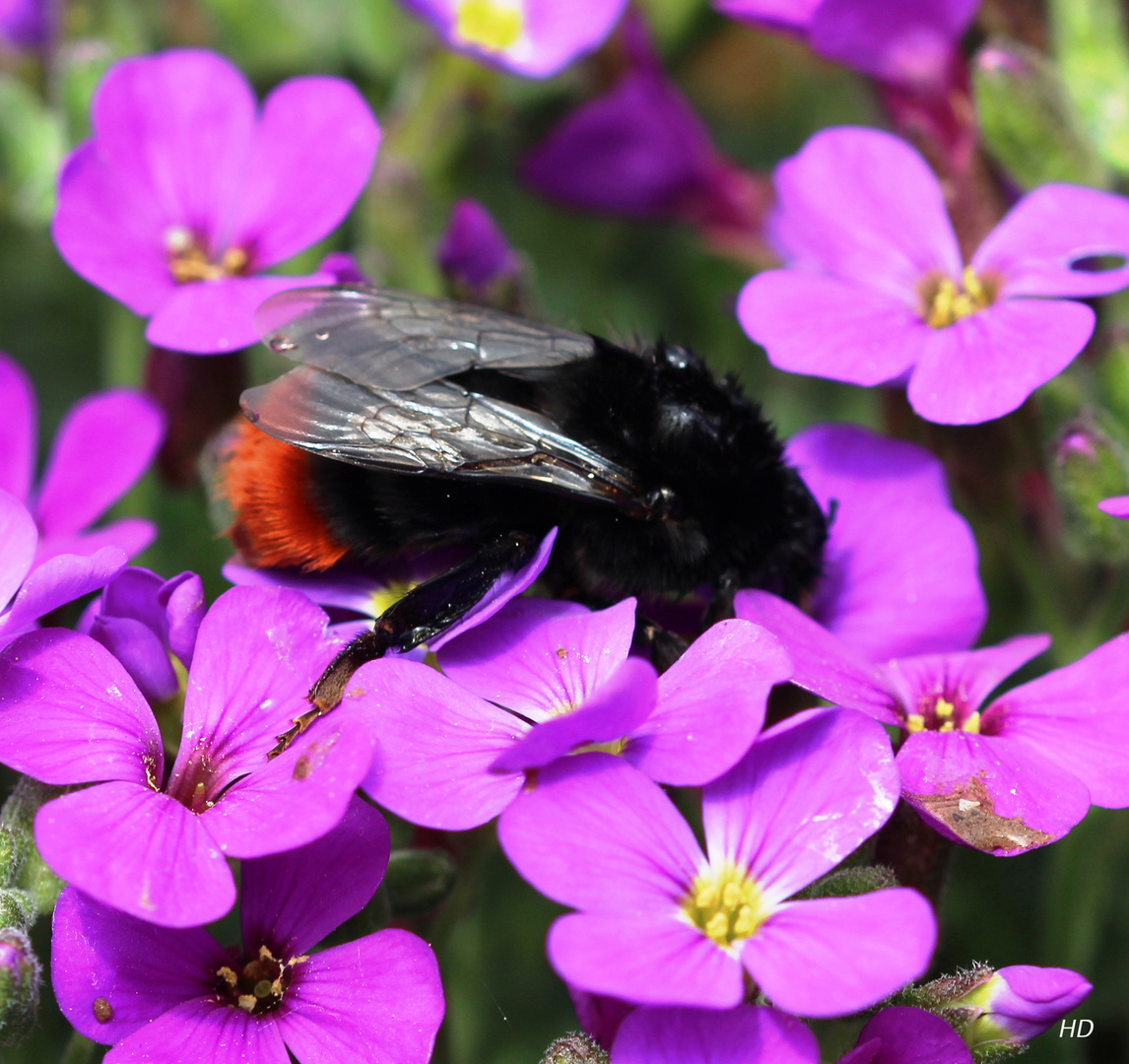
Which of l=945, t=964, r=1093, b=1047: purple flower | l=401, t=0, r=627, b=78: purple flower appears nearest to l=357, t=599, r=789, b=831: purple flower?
l=945, t=964, r=1093, b=1047: purple flower

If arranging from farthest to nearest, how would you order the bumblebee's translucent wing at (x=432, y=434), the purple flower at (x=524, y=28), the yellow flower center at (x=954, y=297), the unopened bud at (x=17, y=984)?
the purple flower at (x=524, y=28)
the yellow flower center at (x=954, y=297)
the bumblebee's translucent wing at (x=432, y=434)
the unopened bud at (x=17, y=984)

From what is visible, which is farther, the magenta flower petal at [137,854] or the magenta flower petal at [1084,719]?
the magenta flower petal at [1084,719]

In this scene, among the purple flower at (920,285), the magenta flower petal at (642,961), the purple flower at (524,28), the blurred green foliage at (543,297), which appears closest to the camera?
the magenta flower petal at (642,961)

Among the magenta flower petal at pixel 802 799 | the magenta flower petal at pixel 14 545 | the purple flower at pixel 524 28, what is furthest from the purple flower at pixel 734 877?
the purple flower at pixel 524 28

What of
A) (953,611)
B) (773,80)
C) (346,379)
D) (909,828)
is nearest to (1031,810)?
(909,828)

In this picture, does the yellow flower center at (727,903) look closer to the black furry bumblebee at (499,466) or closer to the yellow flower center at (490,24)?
the black furry bumblebee at (499,466)

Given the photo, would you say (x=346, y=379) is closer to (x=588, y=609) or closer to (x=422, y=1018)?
(x=588, y=609)

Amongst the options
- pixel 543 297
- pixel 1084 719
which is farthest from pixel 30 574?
pixel 543 297
